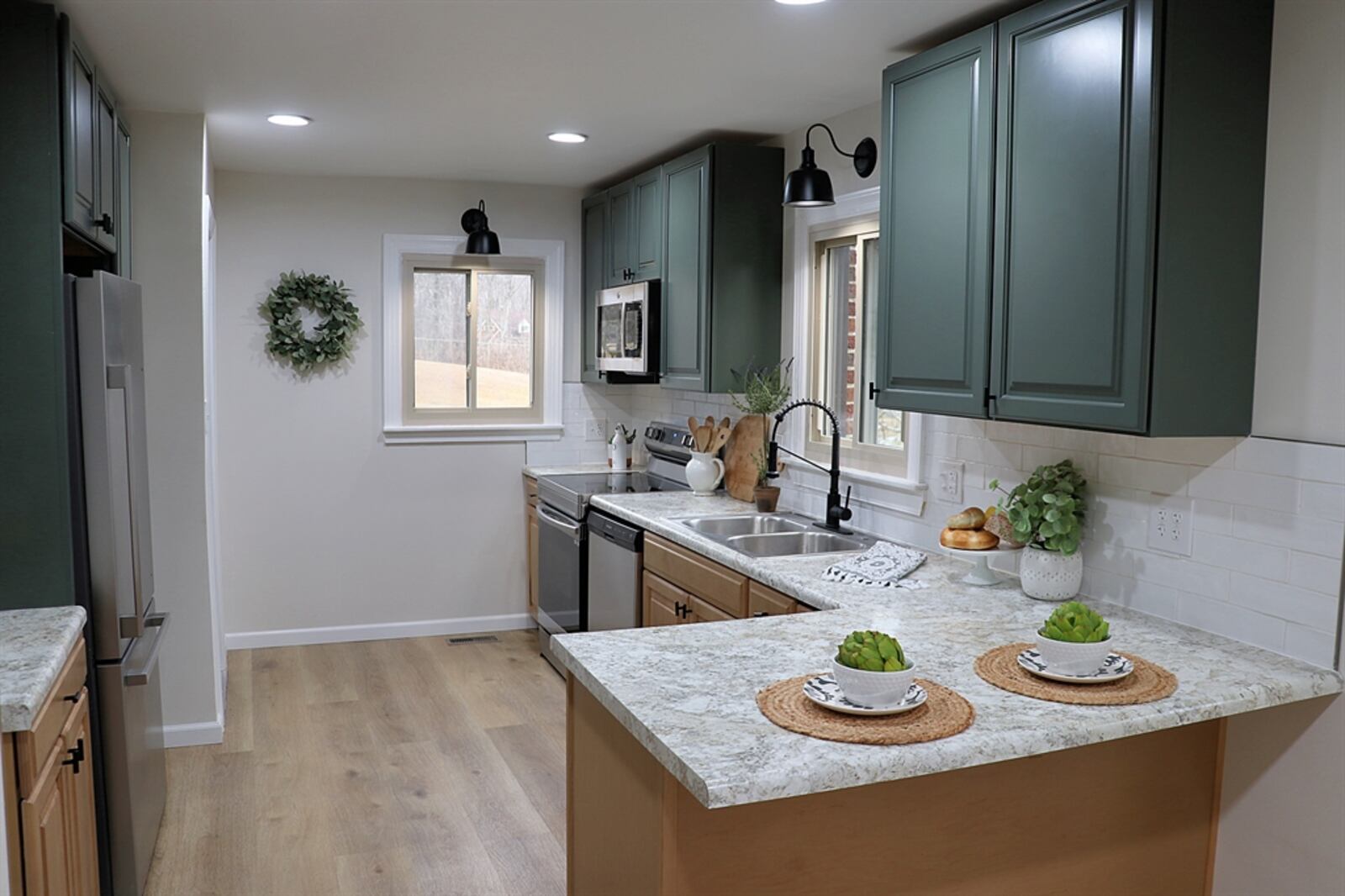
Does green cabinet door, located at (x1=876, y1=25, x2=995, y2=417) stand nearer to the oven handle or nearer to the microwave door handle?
the oven handle

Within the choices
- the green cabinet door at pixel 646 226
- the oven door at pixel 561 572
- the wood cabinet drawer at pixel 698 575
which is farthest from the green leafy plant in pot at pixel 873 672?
the green cabinet door at pixel 646 226

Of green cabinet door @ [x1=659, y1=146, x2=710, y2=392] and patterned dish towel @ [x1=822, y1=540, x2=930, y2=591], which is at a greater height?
green cabinet door @ [x1=659, y1=146, x2=710, y2=392]

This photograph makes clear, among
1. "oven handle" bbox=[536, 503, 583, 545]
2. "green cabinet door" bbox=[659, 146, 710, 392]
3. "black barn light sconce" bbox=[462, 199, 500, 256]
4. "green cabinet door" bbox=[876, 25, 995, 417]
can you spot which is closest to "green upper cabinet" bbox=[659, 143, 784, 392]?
"green cabinet door" bbox=[659, 146, 710, 392]

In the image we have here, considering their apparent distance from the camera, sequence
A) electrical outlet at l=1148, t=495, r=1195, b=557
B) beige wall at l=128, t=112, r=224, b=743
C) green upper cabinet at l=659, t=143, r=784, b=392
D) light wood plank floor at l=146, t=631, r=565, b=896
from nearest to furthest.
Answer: electrical outlet at l=1148, t=495, r=1195, b=557 → light wood plank floor at l=146, t=631, r=565, b=896 → beige wall at l=128, t=112, r=224, b=743 → green upper cabinet at l=659, t=143, r=784, b=392

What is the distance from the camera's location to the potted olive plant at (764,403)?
4055 mm

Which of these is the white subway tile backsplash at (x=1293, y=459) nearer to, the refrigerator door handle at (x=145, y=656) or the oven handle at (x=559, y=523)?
the refrigerator door handle at (x=145, y=656)

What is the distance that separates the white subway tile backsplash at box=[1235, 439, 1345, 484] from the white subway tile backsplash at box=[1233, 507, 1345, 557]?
84 millimetres

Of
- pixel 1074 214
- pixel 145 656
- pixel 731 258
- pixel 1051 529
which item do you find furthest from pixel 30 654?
pixel 731 258

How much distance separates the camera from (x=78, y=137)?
9.25 ft

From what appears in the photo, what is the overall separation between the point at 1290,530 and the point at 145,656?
2.81 m

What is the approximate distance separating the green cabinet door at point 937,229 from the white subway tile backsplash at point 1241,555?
0.57 m

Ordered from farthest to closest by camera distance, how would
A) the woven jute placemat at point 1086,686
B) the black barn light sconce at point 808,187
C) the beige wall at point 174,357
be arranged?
the beige wall at point 174,357 → the black barn light sconce at point 808,187 → the woven jute placemat at point 1086,686

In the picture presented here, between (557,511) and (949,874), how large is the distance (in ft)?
10.4

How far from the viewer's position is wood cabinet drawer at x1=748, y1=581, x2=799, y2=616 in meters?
2.90
